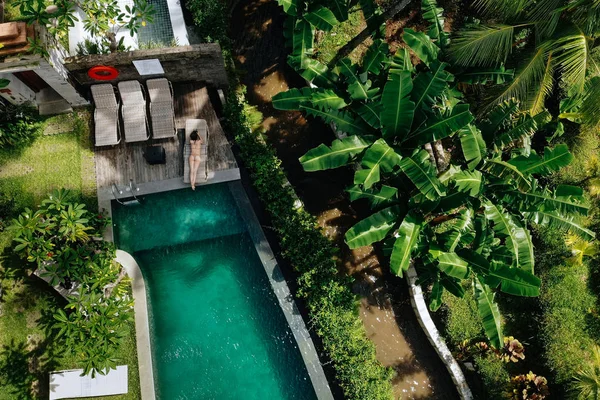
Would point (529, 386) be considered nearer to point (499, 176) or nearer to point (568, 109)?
point (499, 176)

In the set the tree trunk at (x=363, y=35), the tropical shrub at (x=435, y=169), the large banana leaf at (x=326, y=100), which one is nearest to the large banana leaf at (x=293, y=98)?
the tropical shrub at (x=435, y=169)

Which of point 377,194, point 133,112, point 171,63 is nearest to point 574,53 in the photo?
point 377,194

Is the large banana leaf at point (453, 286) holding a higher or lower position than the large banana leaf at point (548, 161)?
lower

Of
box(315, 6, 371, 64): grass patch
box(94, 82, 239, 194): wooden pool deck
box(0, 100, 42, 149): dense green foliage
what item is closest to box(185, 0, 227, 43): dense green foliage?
box(94, 82, 239, 194): wooden pool deck

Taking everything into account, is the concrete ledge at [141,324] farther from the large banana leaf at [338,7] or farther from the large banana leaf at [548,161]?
the large banana leaf at [548,161]

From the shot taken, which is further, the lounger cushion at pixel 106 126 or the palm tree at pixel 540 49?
the lounger cushion at pixel 106 126

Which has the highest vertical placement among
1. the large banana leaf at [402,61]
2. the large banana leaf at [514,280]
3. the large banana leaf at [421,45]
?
the large banana leaf at [421,45]
